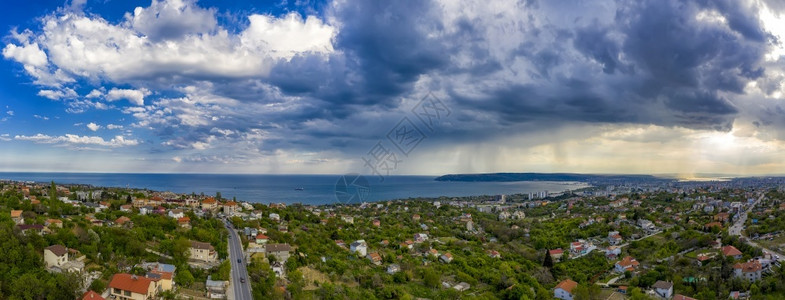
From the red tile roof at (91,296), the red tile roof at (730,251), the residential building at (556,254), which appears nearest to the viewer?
the red tile roof at (91,296)

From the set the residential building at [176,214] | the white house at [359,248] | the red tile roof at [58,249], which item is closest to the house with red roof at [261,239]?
the white house at [359,248]

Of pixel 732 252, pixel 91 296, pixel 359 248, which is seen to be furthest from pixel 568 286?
pixel 91 296

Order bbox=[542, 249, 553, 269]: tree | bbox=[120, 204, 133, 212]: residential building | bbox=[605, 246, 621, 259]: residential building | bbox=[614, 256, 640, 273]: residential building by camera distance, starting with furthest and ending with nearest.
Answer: bbox=[605, 246, 621, 259]: residential building < bbox=[120, 204, 133, 212]: residential building < bbox=[542, 249, 553, 269]: tree < bbox=[614, 256, 640, 273]: residential building

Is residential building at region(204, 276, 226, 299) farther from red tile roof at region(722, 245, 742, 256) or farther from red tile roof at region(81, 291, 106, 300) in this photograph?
red tile roof at region(722, 245, 742, 256)

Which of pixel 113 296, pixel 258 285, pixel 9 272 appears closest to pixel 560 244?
pixel 258 285

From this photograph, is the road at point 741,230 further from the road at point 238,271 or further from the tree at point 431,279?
the road at point 238,271

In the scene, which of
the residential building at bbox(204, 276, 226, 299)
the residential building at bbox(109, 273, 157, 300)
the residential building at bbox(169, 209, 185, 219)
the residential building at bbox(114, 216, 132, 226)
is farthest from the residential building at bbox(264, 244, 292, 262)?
the residential building at bbox(169, 209, 185, 219)

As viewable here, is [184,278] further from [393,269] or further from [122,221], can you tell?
[393,269]
